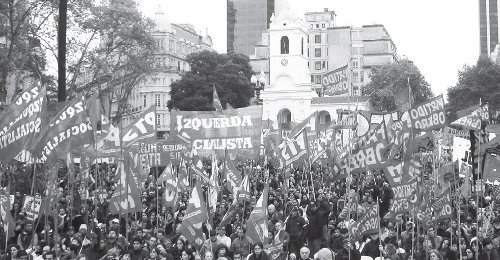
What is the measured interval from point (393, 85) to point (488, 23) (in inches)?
4294

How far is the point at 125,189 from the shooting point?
14109mm

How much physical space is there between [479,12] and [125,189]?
17314cm

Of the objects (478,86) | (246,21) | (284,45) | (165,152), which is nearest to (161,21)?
(284,45)

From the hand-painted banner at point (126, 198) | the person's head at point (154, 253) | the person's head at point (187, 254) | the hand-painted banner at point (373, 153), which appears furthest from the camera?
the hand-painted banner at point (373, 153)

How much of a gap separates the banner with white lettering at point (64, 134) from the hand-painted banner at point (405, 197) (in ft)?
16.0

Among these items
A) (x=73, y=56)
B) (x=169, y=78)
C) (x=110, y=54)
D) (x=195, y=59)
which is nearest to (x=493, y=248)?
(x=73, y=56)

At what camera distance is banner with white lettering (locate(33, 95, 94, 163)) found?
12.6 metres

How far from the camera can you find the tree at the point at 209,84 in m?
69.4

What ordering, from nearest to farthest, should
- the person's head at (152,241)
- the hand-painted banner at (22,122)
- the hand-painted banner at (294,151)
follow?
the person's head at (152,241) < the hand-painted banner at (22,122) < the hand-painted banner at (294,151)

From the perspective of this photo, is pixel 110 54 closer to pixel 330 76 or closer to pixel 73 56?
pixel 73 56

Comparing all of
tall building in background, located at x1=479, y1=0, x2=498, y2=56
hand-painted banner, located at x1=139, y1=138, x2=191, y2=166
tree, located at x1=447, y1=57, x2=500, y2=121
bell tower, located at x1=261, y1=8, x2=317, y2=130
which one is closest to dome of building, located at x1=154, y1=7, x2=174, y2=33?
bell tower, located at x1=261, y1=8, x2=317, y2=130

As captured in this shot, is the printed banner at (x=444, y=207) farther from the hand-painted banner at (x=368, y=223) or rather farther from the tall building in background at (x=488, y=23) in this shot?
the tall building in background at (x=488, y=23)

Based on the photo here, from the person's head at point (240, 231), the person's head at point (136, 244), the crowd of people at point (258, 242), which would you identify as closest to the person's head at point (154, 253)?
the crowd of people at point (258, 242)

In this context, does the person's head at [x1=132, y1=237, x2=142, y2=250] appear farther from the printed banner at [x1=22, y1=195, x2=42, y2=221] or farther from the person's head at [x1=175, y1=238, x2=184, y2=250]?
the printed banner at [x1=22, y1=195, x2=42, y2=221]
